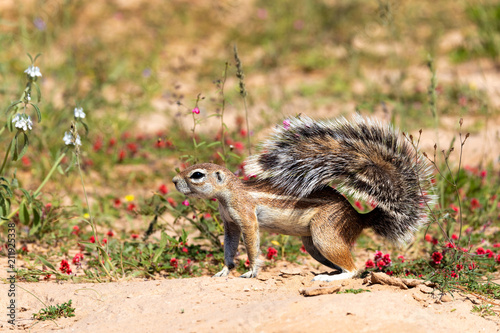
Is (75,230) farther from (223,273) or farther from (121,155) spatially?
(121,155)

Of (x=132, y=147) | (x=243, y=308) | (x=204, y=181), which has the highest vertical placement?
(x=132, y=147)

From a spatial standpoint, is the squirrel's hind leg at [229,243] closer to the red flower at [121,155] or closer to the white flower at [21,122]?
the white flower at [21,122]

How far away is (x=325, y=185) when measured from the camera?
14.9 ft

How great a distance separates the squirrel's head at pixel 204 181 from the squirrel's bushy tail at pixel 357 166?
0.21 meters

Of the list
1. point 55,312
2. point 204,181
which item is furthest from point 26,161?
point 204,181

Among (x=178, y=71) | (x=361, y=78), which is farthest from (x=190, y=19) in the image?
(x=361, y=78)

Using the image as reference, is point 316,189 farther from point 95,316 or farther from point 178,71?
point 178,71

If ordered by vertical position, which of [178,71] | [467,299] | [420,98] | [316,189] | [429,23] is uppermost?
[429,23]

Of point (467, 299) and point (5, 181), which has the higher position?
point (5, 181)

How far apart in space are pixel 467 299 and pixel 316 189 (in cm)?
132

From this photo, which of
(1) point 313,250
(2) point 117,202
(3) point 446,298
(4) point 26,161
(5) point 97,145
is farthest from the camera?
(5) point 97,145

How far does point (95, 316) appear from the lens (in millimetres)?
4125

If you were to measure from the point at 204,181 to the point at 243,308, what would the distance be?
3.48ft

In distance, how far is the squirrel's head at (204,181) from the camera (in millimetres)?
4488
